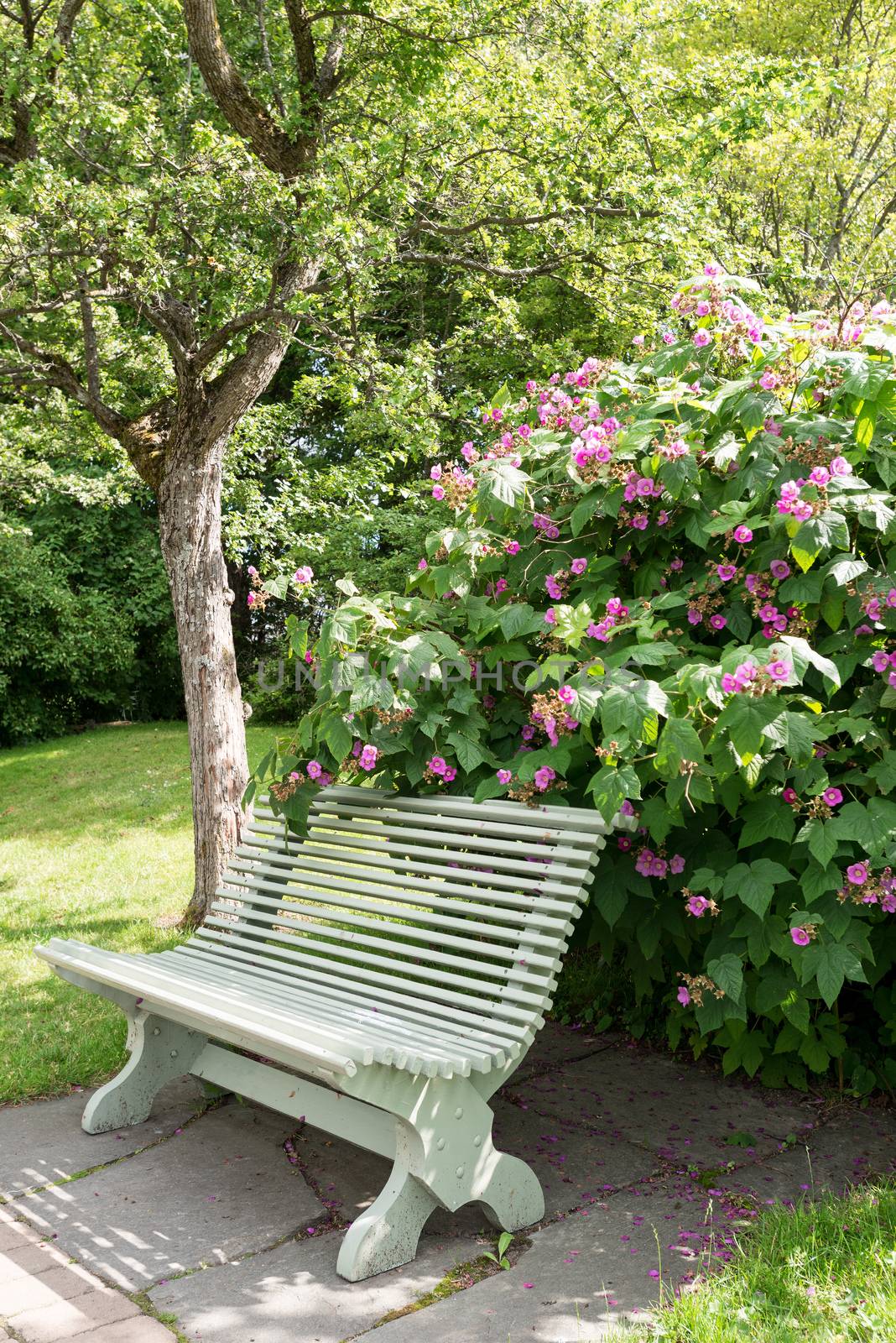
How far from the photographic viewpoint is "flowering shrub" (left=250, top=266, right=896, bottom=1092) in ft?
9.34

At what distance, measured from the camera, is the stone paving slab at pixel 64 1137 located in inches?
131

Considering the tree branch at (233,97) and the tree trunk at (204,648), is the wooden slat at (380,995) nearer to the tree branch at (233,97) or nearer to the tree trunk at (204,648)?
the tree trunk at (204,648)

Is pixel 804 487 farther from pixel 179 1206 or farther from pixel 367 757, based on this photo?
pixel 179 1206

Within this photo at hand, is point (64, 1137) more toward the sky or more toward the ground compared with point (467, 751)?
more toward the ground

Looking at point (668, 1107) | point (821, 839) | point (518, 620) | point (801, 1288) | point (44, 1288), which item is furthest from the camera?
point (668, 1107)

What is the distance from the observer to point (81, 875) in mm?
7621

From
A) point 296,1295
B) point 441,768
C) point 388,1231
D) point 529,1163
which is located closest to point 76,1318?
point 296,1295

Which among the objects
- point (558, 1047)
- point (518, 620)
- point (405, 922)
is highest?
point (518, 620)

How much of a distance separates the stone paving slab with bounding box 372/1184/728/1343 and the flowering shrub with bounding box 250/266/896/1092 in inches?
20.9

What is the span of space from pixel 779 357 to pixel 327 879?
6.85 ft

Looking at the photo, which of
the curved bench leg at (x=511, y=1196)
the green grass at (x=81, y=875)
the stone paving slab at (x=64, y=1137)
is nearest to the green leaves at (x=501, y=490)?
the curved bench leg at (x=511, y=1196)

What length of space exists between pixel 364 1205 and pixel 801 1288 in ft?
3.80

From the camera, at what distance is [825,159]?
11180mm

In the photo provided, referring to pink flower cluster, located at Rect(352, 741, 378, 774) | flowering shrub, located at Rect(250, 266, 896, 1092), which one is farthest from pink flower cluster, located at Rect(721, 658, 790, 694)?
pink flower cluster, located at Rect(352, 741, 378, 774)
